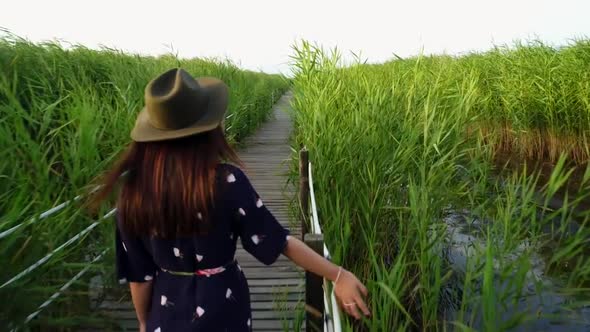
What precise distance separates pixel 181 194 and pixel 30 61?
4067mm

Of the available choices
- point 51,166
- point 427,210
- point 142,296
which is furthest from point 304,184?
point 142,296

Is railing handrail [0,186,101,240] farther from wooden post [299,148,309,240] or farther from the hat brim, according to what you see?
wooden post [299,148,309,240]

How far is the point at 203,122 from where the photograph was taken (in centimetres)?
137

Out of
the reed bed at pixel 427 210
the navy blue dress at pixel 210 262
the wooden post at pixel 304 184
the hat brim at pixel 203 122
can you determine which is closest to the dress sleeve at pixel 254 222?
the navy blue dress at pixel 210 262

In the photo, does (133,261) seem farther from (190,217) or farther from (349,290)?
(349,290)

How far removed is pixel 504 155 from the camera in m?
9.05

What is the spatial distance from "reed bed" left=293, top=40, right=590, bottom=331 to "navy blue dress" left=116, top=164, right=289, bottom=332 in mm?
512

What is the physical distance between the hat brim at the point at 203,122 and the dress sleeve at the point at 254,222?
0.14m

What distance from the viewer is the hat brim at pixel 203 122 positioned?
52.7 inches

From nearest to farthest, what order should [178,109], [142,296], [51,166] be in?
[178,109] < [142,296] < [51,166]

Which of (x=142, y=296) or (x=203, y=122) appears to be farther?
(x=142, y=296)

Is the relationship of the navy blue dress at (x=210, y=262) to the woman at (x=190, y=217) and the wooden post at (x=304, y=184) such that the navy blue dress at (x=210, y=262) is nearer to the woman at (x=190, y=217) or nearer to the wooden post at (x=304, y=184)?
the woman at (x=190, y=217)

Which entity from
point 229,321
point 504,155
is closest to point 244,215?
point 229,321

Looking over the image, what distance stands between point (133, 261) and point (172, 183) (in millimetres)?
341
